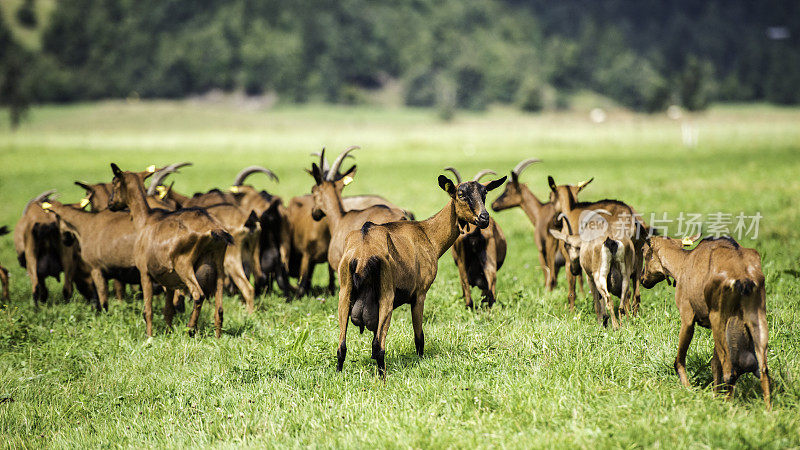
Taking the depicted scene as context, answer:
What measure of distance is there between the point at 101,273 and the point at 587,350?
21.3 ft

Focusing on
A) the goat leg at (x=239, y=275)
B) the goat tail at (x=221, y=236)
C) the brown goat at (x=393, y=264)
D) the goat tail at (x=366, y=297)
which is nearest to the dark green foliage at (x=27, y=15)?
the goat leg at (x=239, y=275)

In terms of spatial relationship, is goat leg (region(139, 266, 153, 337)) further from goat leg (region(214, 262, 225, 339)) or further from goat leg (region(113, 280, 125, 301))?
goat leg (region(113, 280, 125, 301))

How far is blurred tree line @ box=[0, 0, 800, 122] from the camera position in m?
143

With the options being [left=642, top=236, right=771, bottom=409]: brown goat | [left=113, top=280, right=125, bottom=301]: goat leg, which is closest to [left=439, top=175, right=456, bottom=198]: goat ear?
[left=642, top=236, right=771, bottom=409]: brown goat

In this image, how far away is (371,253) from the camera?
6812 mm

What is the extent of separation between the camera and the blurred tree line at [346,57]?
143 meters

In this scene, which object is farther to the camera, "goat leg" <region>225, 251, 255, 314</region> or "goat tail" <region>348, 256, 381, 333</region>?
"goat leg" <region>225, 251, 255, 314</region>

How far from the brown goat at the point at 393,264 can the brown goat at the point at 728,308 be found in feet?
6.22

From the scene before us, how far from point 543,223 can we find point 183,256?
17.7 ft

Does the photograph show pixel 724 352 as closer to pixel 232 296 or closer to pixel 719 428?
pixel 719 428

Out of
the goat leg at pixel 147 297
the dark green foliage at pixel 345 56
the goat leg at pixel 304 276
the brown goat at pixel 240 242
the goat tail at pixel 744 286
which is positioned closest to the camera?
the goat tail at pixel 744 286

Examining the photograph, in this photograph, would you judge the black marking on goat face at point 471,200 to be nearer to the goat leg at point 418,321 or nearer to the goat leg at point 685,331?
the goat leg at point 418,321

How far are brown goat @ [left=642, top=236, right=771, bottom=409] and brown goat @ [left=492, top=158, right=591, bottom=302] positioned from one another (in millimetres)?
3470

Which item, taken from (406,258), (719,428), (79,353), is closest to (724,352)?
(719,428)
